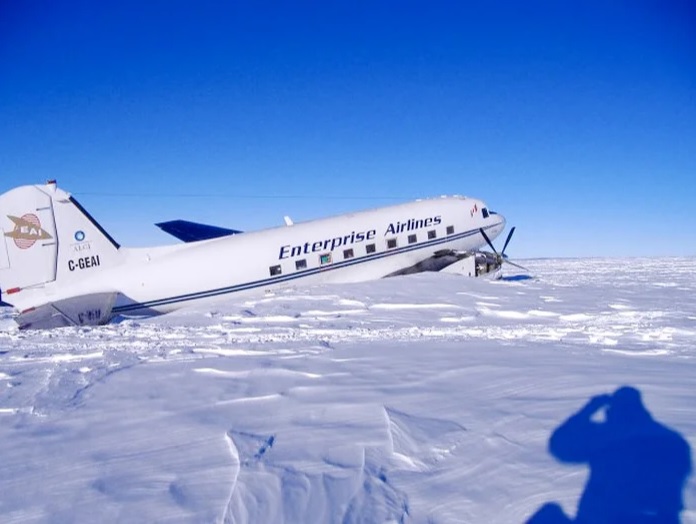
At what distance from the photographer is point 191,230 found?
2453 centimetres

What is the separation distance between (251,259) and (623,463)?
13.7 meters

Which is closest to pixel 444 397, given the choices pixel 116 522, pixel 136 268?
pixel 116 522

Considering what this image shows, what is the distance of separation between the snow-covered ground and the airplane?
13.1 feet

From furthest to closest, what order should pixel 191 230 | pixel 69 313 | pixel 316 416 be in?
pixel 191 230 < pixel 69 313 < pixel 316 416

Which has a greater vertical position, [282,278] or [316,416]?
[282,278]

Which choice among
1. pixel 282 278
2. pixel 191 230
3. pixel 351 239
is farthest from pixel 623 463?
pixel 191 230

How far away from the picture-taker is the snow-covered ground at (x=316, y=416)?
10.5ft

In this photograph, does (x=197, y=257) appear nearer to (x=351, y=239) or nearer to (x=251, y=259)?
(x=251, y=259)

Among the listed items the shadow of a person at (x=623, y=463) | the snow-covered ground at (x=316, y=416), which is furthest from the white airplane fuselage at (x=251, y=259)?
the shadow of a person at (x=623, y=463)

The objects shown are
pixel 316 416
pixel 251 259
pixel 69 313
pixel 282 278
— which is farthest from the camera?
pixel 282 278

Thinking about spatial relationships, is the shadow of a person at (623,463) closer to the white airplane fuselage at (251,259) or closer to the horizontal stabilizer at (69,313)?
the horizontal stabilizer at (69,313)

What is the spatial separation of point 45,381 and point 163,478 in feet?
11.5

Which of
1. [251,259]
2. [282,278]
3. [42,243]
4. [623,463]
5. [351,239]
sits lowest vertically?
[623,463]

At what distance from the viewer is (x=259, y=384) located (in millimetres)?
5660
